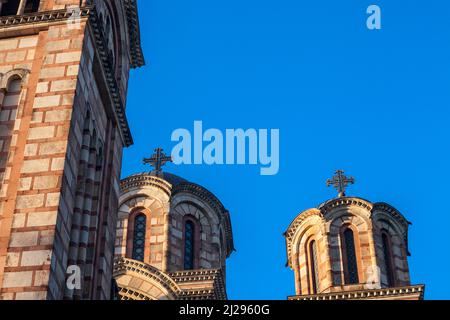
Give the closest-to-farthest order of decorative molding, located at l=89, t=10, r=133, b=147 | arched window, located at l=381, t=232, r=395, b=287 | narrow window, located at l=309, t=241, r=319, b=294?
1. decorative molding, located at l=89, t=10, r=133, b=147
2. arched window, located at l=381, t=232, r=395, b=287
3. narrow window, located at l=309, t=241, r=319, b=294

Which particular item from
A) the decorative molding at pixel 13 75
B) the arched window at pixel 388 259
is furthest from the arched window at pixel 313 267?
the decorative molding at pixel 13 75

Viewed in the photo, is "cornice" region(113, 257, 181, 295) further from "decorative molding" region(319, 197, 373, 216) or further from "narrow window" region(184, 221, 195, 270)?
"decorative molding" region(319, 197, 373, 216)

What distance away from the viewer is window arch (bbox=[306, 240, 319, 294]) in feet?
104

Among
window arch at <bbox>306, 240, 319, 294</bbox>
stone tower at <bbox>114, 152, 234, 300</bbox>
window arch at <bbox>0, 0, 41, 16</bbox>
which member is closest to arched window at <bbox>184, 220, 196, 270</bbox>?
stone tower at <bbox>114, 152, 234, 300</bbox>

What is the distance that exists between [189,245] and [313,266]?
523cm

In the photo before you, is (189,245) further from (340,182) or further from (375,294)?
(375,294)

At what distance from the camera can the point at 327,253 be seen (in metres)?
31.4

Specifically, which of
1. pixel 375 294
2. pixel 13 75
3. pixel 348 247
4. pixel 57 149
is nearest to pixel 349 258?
pixel 348 247

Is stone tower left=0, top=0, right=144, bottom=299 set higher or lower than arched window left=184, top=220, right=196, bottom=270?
lower

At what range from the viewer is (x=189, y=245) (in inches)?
1378

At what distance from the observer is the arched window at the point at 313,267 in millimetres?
31844
